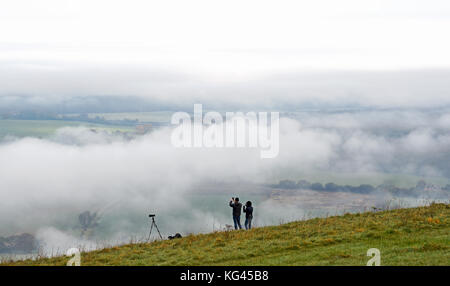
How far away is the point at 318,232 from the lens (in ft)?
93.5

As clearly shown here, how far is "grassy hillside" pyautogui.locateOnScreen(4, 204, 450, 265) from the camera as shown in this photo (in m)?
21.9

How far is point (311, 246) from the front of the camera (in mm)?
25391

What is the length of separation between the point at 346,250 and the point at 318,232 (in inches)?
202

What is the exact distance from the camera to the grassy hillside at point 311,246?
21922mm

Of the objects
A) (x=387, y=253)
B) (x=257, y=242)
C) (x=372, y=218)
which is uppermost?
(x=372, y=218)
